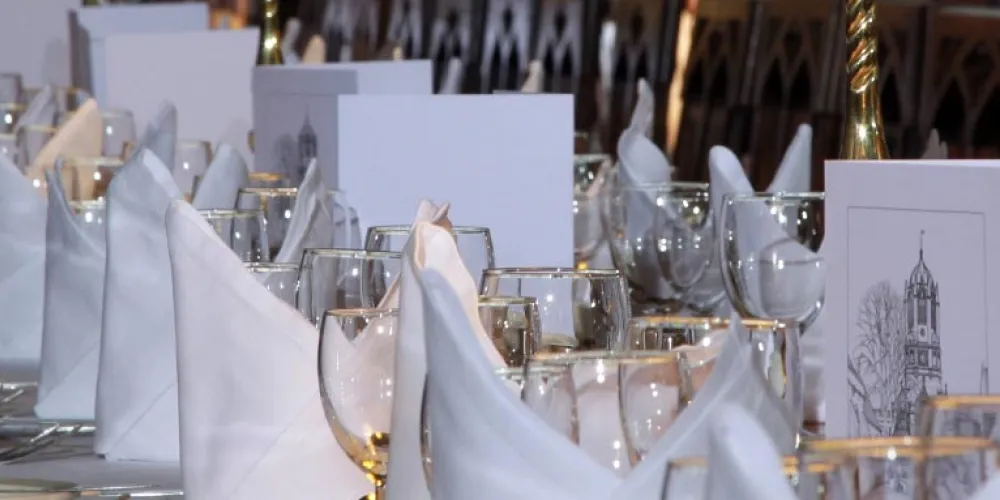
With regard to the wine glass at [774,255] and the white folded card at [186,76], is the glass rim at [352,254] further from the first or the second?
the white folded card at [186,76]

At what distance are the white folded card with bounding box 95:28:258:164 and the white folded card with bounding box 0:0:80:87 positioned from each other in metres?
1.23

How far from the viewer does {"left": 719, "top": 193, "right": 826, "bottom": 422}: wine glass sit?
5.39 feet

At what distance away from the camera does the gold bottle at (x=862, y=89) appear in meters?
1.62

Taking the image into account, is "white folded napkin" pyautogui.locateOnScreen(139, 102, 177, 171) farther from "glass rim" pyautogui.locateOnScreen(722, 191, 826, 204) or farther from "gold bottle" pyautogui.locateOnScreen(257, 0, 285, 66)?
"glass rim" pyautogui.locateOnScreen(722, 191, 826, 204)

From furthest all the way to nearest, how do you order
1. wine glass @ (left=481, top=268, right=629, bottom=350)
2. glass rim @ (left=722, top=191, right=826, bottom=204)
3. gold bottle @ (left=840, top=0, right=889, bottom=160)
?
glass rim @ (left=722, top=191, right=826, bottom=204) → gold bottle @ (left=840, top=0, right=889, bottom=160) → wine glass @ (left=481, top=268, right=629, bottom=350)

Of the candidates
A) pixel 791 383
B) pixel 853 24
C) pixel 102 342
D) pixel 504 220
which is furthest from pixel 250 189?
pixel 791 383

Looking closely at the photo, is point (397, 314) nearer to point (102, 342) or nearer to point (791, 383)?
point (791, 383)

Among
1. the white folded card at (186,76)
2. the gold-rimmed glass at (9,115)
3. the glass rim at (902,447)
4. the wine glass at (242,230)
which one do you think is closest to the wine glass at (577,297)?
the wine glass at (242,230)

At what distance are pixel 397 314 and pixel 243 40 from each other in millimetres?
2775

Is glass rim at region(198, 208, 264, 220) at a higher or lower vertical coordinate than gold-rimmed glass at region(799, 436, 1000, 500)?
higher

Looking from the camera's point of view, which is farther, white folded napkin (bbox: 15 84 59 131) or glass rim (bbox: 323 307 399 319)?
white folded napkin (bbox: 15 84 59 131)

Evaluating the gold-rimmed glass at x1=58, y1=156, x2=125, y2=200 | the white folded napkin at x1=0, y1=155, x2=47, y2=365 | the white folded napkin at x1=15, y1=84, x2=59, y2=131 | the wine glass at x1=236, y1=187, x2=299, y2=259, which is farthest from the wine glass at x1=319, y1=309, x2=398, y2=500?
the white folded napkin at x1=15, y1=84, x2=59, y2=131

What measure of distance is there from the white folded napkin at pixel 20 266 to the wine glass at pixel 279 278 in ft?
2.66

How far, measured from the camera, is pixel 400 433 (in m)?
1.18
